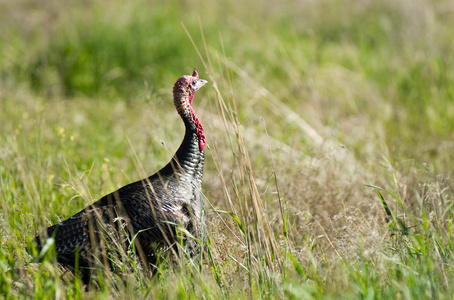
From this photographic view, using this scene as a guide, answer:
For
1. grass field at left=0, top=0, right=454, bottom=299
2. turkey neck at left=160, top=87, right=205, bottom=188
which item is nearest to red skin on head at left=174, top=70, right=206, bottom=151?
turkey neck at left=160, top=87, right=205, bottom=188

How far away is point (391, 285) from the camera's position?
2625 millimetres

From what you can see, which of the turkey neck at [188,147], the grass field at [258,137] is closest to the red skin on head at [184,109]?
the turkey neck at [188,147]

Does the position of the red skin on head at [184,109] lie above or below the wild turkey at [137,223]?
above

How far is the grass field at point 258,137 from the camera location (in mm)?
2826

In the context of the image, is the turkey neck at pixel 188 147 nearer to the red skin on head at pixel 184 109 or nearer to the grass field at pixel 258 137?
the red skin on head at pixel 184 109

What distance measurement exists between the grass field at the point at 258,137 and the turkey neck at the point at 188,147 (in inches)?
5.7

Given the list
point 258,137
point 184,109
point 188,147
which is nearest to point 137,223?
point 188,147

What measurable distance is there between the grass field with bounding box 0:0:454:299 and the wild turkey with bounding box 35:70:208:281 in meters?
0.16

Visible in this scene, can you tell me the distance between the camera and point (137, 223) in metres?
3.13

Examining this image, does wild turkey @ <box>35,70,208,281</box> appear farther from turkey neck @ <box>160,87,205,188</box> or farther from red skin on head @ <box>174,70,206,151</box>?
red skin on head @ <box>174,70,206,151</box>

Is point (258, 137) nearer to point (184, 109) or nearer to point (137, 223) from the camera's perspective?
point (184, 109)

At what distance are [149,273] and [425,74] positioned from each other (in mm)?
5306

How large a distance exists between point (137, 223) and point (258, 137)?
8.54 feet

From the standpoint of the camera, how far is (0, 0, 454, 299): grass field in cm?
283
